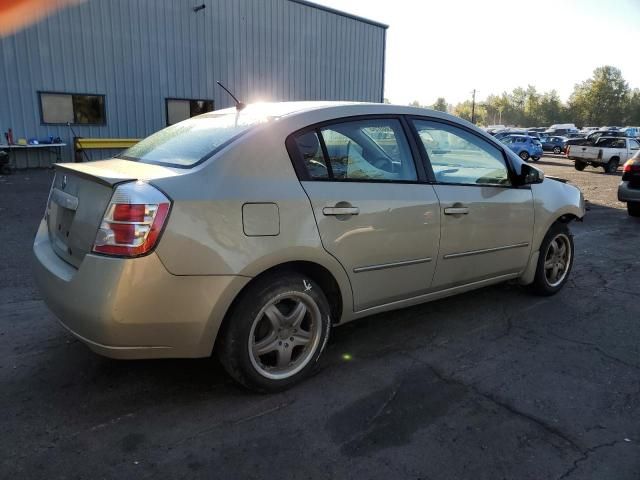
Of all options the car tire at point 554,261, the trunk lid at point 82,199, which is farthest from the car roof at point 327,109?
the car tire at point 554,261

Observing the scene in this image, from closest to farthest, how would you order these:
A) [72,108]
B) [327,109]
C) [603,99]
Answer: [327,109], [72,108], [603,99]

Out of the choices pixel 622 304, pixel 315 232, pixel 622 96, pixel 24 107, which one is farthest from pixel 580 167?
pixel 622 96

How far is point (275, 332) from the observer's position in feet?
9.66

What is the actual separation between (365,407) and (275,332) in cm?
67

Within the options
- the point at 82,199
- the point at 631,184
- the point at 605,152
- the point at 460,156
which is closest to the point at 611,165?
the point at 605,152

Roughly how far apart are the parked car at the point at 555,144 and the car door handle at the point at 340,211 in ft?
A: 133

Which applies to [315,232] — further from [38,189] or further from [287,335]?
[38,189]

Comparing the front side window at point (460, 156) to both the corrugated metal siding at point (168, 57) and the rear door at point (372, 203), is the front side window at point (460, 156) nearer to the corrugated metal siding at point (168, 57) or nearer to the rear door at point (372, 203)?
the rear door at point (372, 203)

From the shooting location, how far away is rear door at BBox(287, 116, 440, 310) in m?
3.03

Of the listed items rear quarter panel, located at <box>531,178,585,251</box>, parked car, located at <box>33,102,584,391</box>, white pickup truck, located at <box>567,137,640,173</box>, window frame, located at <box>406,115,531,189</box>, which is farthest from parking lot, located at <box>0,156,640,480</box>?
white pickup truck, located at <box>567,137,640,173</box>

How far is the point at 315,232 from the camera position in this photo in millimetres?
2926

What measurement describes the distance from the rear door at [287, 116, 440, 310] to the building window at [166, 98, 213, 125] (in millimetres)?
15332

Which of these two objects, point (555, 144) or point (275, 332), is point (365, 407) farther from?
point (555, 144)

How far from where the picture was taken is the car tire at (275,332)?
2.76 metres
